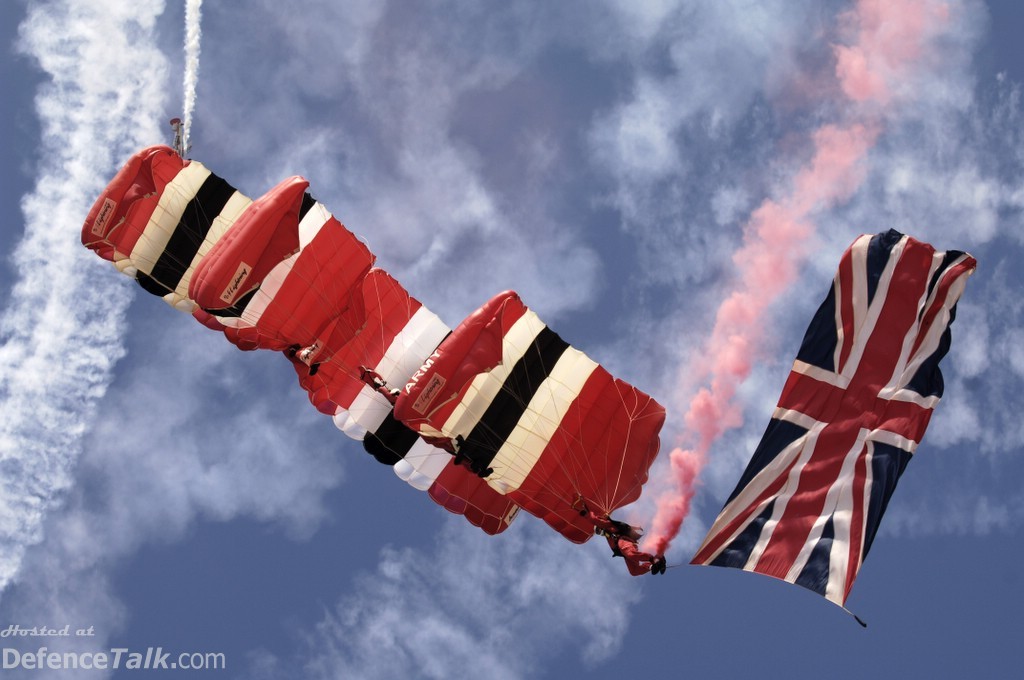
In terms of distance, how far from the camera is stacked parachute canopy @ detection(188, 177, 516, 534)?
3356 centimetres

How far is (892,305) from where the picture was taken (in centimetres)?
3111

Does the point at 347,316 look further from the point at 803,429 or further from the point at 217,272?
the point at 803,429

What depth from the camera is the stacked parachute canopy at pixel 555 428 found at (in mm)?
32750

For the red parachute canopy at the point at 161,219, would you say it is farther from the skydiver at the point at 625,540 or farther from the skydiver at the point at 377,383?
the skydiver at the point at 625,540

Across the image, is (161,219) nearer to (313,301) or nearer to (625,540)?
(313,301)

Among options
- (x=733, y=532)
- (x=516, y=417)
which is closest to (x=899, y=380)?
(x=733, y=532)

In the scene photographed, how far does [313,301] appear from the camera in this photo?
3394cm

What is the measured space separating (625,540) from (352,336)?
28.6 feet

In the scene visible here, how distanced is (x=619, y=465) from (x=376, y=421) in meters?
6.45

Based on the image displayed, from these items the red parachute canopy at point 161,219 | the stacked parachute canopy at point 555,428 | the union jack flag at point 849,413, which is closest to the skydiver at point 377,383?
the stacked parachute canopy at point 555,428

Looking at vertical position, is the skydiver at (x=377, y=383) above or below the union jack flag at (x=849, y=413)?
below

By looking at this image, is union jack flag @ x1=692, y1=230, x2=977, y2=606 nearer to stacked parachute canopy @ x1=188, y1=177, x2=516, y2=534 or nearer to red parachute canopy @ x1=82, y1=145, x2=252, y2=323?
stacked parachute canopy @ x1=188, y1=177, x2=516, y2=534

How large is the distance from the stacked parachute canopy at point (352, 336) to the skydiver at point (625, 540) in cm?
348

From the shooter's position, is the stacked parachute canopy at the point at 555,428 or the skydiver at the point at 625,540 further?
the stacked parachute canopy at the point at 555,428
